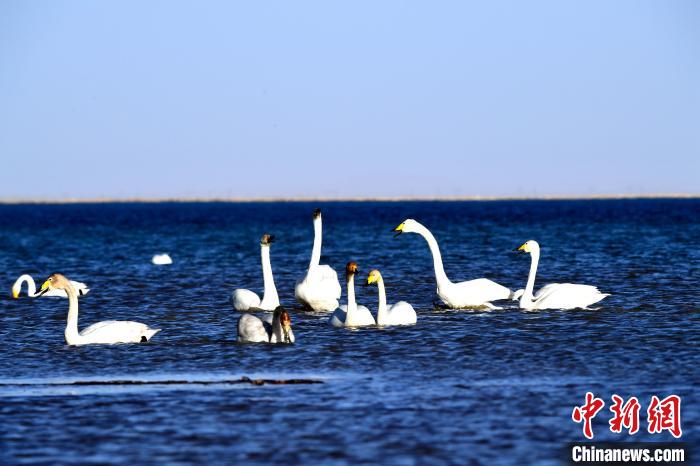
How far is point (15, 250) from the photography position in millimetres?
56031

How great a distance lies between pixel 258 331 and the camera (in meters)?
17.5

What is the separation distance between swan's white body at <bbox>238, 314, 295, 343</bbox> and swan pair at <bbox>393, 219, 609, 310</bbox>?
4895 mm

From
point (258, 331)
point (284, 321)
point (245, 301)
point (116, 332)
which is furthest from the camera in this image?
point (245, 301)

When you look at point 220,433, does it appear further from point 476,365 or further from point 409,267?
point 409,267

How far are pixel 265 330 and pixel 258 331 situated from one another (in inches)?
4.7

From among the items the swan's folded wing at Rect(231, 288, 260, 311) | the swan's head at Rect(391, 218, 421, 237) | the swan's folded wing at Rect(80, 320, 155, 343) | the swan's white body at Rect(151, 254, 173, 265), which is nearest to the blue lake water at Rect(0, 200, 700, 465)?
the swan's folded wing at Rect(80, 320, 155, 343)

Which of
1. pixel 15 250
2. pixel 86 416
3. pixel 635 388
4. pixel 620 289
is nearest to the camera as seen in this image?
pixel 86 416

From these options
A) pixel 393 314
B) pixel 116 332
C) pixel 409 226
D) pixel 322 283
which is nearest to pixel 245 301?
pixel 322 283

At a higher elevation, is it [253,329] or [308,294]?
[308,294]

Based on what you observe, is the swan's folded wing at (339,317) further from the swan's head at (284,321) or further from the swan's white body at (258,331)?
the swan's head at (284,321)

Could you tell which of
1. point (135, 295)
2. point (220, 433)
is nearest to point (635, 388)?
point (220, 433)

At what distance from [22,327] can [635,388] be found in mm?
11995

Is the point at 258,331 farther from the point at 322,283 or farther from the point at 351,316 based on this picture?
the point at 322,283

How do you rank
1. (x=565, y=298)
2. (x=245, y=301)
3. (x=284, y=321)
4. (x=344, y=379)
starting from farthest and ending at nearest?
(x=245, y=301) < (x=565, y=298) < (x=284, y=321) < (x=344, y=379)
